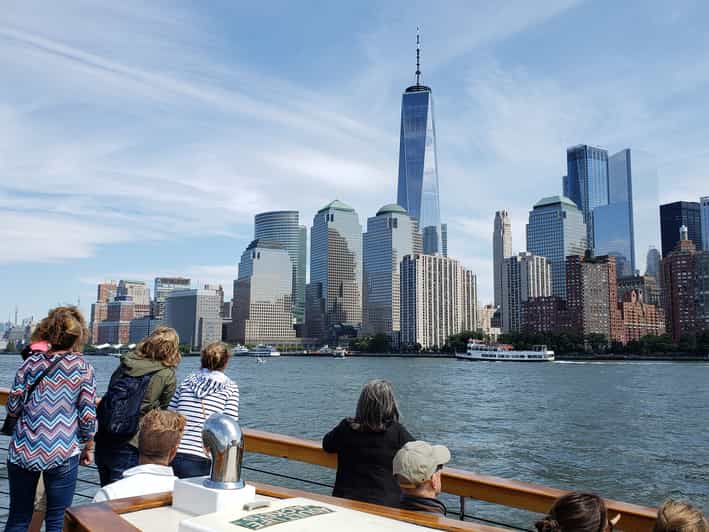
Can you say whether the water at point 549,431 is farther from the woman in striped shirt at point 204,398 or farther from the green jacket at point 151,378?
the green jacket at point 151,378

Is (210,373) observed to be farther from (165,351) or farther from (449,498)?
(449,498)

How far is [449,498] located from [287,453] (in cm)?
1027

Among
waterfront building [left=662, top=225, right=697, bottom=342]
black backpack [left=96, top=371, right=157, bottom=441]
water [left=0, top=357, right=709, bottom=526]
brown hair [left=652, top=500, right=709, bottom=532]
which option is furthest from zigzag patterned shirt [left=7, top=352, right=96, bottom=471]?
waterfront building [left=662, top=225, right=697, bottom=342]

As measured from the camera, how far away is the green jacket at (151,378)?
14.0 feet

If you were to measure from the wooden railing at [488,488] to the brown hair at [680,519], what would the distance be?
1.03 ft

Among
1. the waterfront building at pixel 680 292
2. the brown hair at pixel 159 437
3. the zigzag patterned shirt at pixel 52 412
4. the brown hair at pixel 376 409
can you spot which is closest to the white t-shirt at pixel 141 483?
the brown hair at pixel 159 437

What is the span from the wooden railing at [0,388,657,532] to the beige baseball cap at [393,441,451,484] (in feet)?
1.21

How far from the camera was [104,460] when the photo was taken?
418 centimetres

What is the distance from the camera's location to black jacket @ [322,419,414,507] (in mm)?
3654

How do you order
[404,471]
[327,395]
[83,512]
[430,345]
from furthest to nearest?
[430,345] → [327,395] → [404,471] → [83,512]

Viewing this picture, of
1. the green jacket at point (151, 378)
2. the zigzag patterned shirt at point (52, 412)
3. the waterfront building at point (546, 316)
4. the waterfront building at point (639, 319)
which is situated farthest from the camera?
the waterfront building at point (639, 319)

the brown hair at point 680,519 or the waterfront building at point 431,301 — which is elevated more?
the waterfront building at point 431,301

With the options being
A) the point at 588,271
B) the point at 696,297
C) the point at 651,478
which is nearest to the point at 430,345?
the point at 588,271

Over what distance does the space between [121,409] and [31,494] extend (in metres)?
0.71
